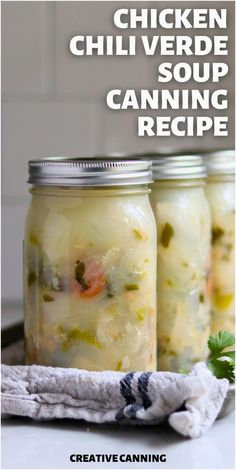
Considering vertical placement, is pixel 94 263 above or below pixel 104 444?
above

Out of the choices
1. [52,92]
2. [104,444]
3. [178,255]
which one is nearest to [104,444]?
[104,444]

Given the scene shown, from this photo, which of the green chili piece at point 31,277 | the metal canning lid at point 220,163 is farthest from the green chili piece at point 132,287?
the metal canning lid at point 220,163

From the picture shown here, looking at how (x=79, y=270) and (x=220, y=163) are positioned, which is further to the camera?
(x=220, y=163)

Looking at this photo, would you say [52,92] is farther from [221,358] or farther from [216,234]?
[221,358]

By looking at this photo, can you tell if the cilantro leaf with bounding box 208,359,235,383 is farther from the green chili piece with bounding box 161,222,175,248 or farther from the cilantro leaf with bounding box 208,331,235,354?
the green chili piece with bounding box 161,222,175,248


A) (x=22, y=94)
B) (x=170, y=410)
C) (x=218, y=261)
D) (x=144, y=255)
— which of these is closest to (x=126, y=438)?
(x=170, y=410)

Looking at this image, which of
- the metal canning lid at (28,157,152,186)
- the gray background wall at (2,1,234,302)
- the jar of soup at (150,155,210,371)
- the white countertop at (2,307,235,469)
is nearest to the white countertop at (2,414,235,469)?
the white countertop at (2,307,235,469)
